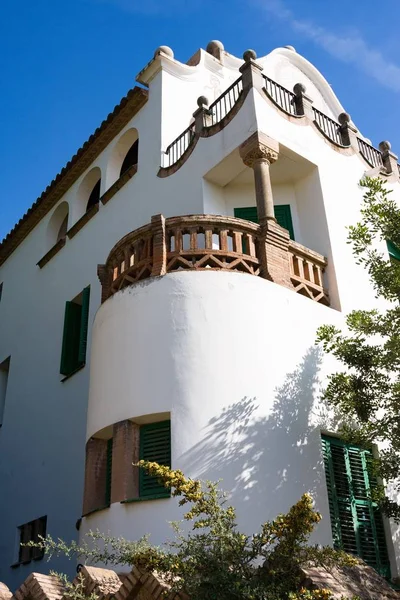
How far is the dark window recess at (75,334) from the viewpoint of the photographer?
14211mm

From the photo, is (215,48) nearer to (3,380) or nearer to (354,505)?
(3,380)

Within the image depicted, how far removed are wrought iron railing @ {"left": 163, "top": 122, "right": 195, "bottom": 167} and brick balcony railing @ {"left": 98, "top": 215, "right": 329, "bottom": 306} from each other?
3526 millimetres

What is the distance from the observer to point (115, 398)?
9.49 m

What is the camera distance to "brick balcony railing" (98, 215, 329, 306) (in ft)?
33.3

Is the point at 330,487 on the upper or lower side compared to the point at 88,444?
lower

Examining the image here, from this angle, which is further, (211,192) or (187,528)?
(211,192)

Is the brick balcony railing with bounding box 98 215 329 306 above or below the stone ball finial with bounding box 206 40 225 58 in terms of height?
below

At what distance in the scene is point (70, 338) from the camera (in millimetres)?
15250

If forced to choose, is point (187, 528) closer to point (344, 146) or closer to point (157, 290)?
point (157, 290)

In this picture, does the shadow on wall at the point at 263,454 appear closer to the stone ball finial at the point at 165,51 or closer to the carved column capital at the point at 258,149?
the carved column capital at the point at 258,149

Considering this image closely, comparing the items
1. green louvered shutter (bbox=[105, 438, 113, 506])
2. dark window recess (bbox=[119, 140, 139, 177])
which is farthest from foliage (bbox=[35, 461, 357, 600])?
dark window recess (bbox=[119, 140, 139, 177])

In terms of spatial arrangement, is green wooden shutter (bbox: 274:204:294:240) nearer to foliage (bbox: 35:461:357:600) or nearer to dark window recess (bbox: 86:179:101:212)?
dark window recess (bbox: 86:179:101:212)

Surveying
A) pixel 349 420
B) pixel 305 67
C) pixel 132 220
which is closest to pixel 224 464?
pixel 349 420

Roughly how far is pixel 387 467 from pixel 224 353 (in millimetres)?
2513
